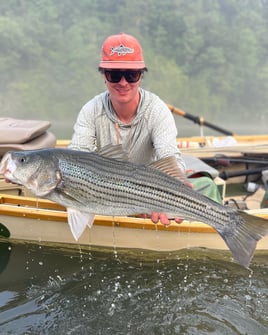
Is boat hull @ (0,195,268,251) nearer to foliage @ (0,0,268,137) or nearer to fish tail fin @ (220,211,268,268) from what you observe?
fish tail fin @ (220,211,268,268)

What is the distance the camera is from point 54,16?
34812 millimetres

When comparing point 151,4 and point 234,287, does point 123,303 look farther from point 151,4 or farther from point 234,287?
point 151,4

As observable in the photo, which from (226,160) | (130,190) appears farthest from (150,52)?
(130,190)

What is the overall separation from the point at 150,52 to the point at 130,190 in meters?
35.9

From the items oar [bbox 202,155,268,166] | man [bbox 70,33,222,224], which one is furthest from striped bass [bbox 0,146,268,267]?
oar [bbox 202,155,268,166]

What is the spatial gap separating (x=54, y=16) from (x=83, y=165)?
34597 mm

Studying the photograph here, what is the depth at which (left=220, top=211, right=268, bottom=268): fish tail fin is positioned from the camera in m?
3.04

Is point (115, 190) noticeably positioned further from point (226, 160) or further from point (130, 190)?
point (226, 160)

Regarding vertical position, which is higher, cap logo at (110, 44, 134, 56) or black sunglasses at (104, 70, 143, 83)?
cap logo at (110, 44, 134, 56)

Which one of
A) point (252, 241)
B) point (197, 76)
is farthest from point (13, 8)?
point (252, 241)

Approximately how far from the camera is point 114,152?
314 cm

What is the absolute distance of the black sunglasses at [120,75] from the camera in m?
3.76

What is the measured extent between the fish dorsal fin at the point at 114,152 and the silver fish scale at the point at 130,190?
5 centimetres

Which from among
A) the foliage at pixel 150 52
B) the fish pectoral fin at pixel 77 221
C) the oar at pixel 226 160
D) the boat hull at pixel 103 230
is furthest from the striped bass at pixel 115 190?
the foliage at pixel 150 52
